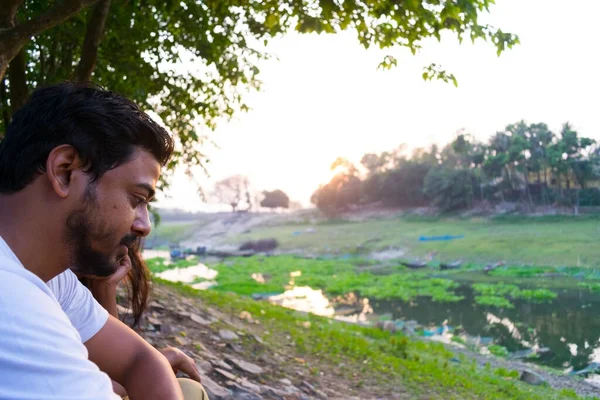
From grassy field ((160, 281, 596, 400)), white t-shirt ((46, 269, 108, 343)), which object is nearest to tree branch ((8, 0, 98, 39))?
white t-shirt ((46, 269, 108, 343))

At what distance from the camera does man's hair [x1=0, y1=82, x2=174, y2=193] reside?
4.20 feet

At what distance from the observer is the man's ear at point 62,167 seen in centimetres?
125

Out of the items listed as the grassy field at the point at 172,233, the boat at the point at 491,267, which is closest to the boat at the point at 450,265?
the boat at the point at 491,267

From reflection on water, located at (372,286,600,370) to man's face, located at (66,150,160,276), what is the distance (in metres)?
9.20

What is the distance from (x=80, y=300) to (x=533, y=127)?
1939 cm

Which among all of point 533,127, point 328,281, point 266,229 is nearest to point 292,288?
point 328,281

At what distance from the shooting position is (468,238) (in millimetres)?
22688

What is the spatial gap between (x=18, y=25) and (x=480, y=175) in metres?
22.9

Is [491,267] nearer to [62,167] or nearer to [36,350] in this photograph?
[62,167]

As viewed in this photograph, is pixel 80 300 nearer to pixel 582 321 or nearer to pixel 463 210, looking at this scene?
pixel 582 321

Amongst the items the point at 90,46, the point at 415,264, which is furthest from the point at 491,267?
the point at 90,46

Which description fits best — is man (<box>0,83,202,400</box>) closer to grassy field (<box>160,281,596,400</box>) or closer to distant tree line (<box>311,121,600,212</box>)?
grassy field (<box>160,281,596,400</box>)

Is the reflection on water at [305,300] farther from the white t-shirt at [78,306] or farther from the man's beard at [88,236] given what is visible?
the man's beard at [88,236]

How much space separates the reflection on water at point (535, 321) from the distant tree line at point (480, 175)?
4.57 meters
